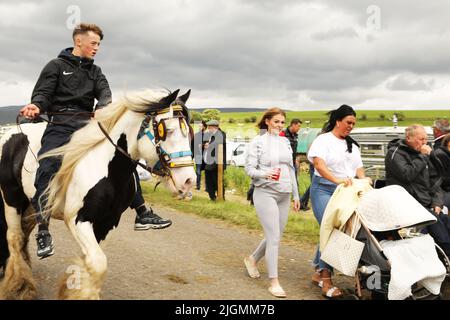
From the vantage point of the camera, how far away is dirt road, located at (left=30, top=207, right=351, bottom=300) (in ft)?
17.8

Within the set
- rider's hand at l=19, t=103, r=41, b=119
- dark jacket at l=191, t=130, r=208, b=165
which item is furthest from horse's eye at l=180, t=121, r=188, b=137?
dark jacket at l=191, t=130, r=208, b=165

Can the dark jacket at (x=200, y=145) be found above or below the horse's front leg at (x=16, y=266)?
above

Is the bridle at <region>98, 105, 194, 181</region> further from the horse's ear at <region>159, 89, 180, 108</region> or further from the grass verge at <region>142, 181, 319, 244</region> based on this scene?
the grass verge at <region>142, 181, 319, 244</region>

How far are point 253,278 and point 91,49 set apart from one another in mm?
3512

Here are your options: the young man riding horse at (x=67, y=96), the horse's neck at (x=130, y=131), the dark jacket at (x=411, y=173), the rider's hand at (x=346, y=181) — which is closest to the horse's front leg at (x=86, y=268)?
the young man riding horse at (x=67, y=96)

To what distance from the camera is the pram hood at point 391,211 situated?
4.86 meters

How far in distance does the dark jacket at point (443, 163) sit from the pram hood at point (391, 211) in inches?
63.5

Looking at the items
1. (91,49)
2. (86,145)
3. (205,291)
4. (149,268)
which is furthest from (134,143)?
(149,268)

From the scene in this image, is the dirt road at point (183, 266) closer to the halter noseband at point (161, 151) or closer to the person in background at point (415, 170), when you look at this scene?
the halter noseband at point (161, 151)

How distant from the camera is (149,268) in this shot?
6.32m

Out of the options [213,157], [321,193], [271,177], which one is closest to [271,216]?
[271,177]

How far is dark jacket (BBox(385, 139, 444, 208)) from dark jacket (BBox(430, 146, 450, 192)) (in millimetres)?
398

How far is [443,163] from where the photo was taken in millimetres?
6477
